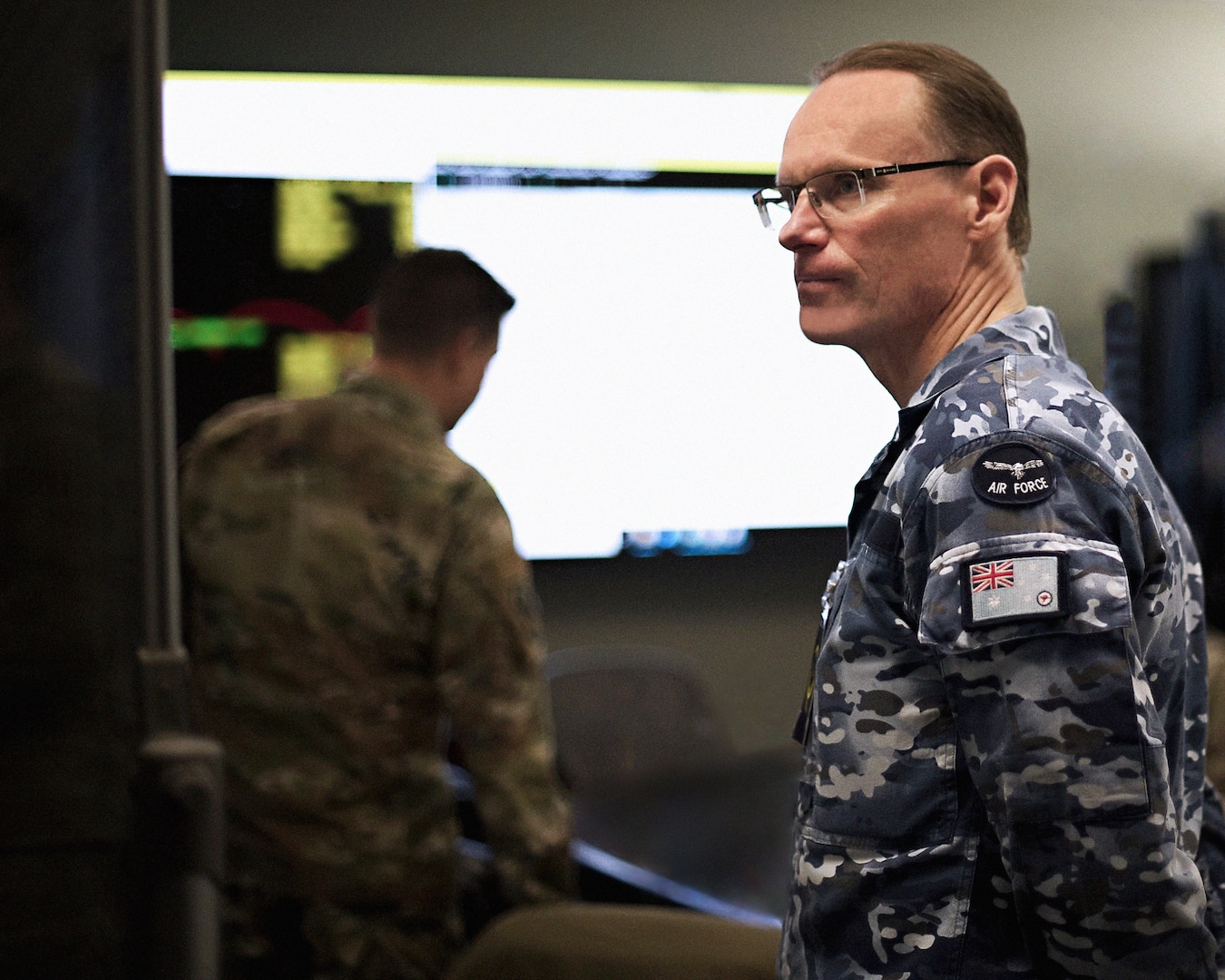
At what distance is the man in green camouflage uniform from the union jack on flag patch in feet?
2.61

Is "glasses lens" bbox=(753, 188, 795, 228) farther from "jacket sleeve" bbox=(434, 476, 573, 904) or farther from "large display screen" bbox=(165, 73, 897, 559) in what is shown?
"large display screen" bbox=(165, 73, 897, 559)

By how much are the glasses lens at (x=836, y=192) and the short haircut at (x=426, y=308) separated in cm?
80

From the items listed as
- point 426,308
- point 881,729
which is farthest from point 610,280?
point 881,729

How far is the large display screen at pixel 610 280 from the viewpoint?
2.71 meters

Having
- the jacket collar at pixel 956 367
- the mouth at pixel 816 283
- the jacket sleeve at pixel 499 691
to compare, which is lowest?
the jacket sleeve at pixel 499 691

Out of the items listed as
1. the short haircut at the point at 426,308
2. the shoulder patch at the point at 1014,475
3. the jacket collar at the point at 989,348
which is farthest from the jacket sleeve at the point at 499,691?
the shoulder patch at the point at 1014,475

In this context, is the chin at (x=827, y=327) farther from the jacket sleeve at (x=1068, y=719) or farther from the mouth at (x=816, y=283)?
the jacket sleeve at (x=1068, y=719)

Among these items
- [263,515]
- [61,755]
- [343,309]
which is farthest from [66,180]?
[343,309]

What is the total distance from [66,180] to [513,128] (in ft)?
7.52

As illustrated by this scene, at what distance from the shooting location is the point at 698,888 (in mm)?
1605

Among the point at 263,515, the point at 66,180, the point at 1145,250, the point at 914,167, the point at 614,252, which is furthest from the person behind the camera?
the point at 1145,250

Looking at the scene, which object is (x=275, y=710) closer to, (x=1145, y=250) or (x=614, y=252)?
(x=614, y=252)

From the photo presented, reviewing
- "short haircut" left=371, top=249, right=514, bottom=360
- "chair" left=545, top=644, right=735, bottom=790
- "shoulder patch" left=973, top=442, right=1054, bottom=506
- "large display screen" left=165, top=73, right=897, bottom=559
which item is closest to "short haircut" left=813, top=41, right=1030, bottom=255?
"shoulder patch" left=973, top=442, right=1054, bottom=506

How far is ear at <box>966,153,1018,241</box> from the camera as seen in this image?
3.03 ft
